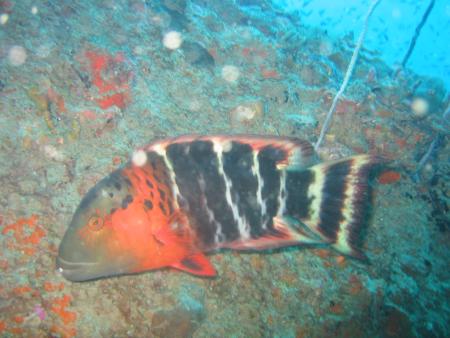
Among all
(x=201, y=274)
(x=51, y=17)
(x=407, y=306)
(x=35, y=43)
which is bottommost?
(x=407, y=306)

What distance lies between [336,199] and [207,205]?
3.88ft

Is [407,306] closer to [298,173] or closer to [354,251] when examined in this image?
[354,251]

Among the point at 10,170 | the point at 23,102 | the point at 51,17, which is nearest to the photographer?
the point at 10,170

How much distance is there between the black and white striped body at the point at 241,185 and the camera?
2.61m

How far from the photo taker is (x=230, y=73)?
20.2 ft

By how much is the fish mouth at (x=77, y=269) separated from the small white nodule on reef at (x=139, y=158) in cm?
84

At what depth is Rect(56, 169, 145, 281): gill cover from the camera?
2.35m

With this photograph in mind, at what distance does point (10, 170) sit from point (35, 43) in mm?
2058

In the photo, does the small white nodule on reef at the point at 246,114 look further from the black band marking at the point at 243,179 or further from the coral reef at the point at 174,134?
the black band marking at the point at 243,179

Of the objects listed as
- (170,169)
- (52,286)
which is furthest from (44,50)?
(52,286)

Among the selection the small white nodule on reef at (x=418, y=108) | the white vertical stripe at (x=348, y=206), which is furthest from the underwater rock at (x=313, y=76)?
the white vertical stripe at (x=348, y=206)

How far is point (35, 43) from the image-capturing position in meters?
4.40

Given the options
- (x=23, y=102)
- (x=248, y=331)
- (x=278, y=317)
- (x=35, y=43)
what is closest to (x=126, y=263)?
(x=248, y=331)

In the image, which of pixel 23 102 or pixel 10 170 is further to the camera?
pixel 23 102
